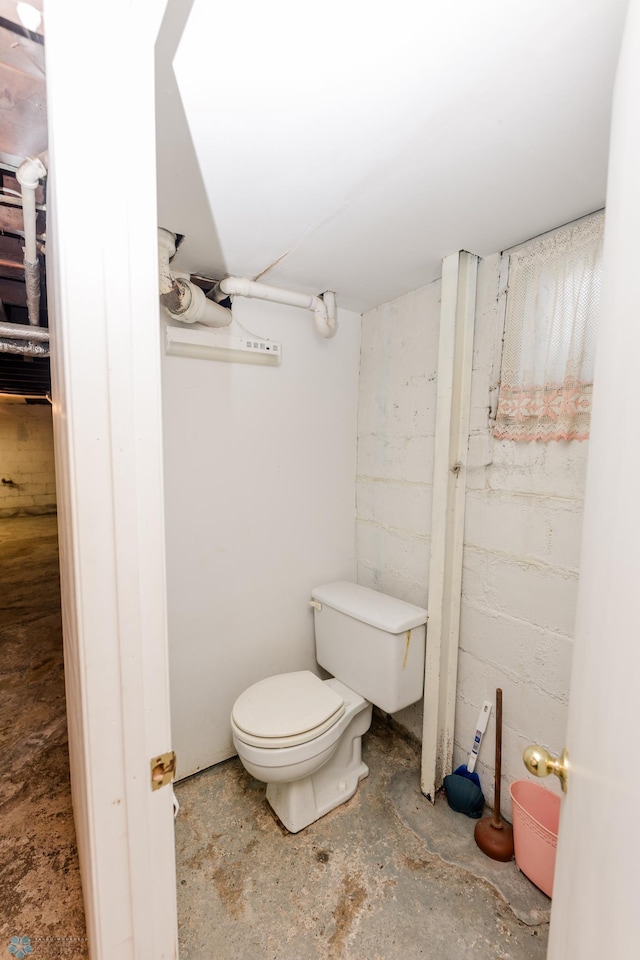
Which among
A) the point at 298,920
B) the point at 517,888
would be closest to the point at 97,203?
the point at 298,920

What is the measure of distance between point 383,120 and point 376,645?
1708 millimetres

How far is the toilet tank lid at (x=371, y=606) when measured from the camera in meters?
1.59

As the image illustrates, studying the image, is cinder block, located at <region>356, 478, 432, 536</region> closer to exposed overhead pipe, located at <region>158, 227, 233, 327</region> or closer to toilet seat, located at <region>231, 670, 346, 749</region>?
toilet seat, located at <region>231, 670, 346, 749</region>

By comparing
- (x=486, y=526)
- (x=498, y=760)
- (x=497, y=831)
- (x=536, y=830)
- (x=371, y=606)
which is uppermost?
(x=486, y=526)

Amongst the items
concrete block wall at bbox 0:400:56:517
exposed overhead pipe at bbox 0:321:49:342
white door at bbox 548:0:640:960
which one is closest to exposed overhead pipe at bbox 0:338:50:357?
exposed overhead pipe at bbox 0:321:49:342

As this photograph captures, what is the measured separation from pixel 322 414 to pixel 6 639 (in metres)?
2.97

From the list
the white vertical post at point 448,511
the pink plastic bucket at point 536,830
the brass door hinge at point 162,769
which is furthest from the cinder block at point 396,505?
the brass door hinge at point 162,769

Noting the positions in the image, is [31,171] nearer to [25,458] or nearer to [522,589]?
[522,589]

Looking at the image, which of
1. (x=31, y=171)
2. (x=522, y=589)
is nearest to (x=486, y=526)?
(x=522, y=589)

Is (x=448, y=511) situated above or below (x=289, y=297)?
below

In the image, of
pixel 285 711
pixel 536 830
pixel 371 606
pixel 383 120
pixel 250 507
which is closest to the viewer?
pixel 383 120

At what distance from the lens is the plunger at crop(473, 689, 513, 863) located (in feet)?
4.40

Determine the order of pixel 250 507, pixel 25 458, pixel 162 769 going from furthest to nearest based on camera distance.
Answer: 1. pixel 25 458
2. pixel 250 507
3. pixel 162 769

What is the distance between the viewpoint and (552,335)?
49.9 inches
